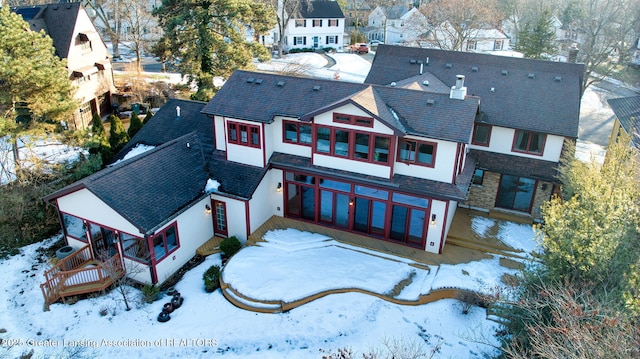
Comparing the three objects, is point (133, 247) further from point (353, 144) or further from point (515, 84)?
point (515, 84)

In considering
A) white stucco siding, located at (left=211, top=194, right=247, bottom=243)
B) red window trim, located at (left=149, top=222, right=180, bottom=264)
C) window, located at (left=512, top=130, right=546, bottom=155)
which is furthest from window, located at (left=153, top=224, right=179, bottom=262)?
window, located at (left=512, top=130, right=546, bottom=155)

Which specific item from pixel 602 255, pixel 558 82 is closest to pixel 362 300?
pixel 602 255

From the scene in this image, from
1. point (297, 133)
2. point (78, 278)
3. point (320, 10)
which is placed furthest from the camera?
point (320, 10)

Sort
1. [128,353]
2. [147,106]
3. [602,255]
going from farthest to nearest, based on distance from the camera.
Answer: [147,106] → [128,353] → [602,255]

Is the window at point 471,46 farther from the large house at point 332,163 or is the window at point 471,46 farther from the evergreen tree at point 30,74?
the evergreen tree at point 30,74

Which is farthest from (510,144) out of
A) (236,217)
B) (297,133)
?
(236,217)

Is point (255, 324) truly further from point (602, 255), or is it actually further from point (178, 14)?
point (178, 14)
